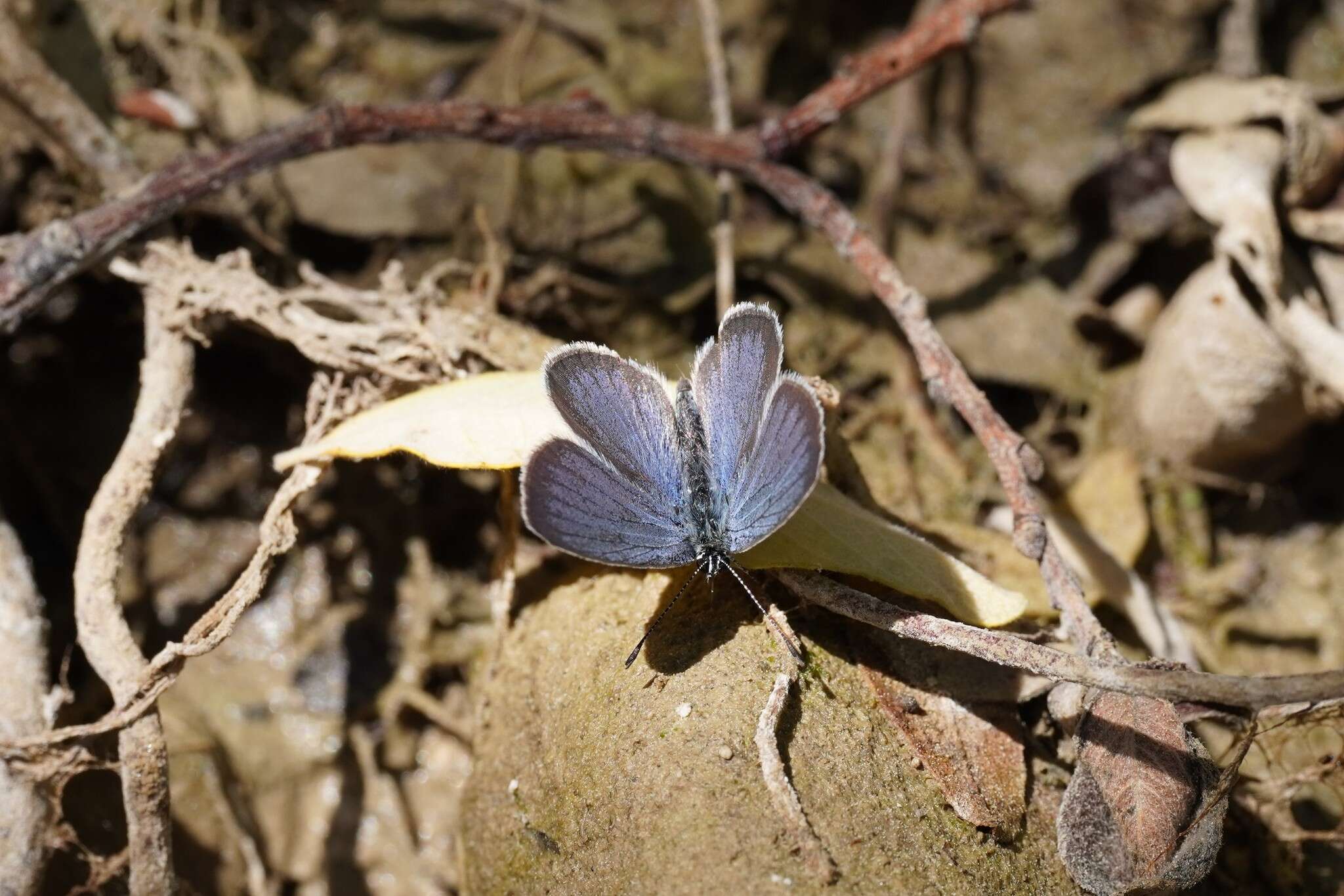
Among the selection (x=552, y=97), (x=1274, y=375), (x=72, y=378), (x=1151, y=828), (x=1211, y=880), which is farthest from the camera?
(x=552, y=97)

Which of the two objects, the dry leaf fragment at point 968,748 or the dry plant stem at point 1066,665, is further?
the dry leaf fragment at point 968,748

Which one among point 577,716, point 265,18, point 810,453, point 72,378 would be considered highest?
point 265,18

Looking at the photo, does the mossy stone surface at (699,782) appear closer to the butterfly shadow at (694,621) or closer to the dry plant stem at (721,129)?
the butterfly shadow at (694,621)

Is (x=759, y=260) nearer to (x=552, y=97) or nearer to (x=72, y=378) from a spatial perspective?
(x=552, y=97)

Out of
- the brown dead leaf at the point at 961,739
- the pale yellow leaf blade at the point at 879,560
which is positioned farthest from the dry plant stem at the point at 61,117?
the brown dead leaf at the point at 961,739

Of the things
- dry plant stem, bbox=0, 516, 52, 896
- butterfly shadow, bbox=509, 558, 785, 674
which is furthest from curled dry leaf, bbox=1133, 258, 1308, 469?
dry plant stem, bbox=0, 516, 52, 896

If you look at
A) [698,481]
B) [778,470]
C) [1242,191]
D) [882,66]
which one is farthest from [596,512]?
[1242,191]

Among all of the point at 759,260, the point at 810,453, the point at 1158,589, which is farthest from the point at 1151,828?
the point at 759,260

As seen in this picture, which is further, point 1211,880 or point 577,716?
point 1211,880

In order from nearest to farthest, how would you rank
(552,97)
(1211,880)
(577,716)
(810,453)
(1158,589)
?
(810,453) → (577,716) → (1211,880) → (1158,589) → (552,97)

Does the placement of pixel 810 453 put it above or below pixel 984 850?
above
